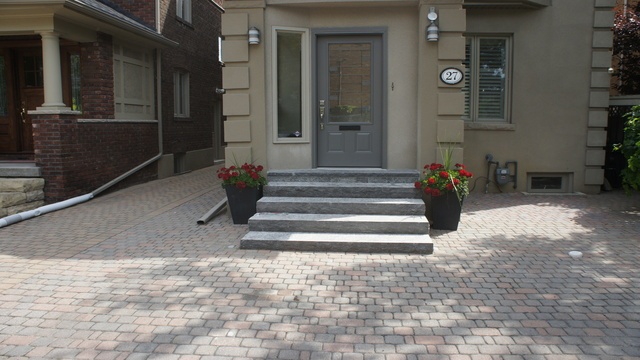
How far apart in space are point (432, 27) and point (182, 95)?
10279mm

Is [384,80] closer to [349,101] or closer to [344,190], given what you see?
[349,101]

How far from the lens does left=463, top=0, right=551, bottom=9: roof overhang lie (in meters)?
9.95

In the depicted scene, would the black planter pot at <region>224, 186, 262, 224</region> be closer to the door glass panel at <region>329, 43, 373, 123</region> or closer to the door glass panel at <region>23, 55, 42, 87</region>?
the door glass panel at <region>329, 43, 373, 123</region>

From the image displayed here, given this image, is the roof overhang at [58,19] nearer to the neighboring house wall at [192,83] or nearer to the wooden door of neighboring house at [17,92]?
the wooden door of neighboring house at [17,92]

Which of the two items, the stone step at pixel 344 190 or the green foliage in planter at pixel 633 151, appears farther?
the green foliage in planter at pixel 633 151

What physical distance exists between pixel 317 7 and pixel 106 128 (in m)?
Answer: 5.72

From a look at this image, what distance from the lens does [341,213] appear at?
282 inches

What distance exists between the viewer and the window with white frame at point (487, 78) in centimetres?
1052

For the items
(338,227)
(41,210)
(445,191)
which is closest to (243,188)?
(338,227)

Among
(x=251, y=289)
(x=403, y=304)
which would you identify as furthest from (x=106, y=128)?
(x=403, y=304)

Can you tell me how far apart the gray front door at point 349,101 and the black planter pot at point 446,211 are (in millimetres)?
1346

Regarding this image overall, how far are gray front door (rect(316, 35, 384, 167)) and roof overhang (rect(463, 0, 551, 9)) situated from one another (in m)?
2.96

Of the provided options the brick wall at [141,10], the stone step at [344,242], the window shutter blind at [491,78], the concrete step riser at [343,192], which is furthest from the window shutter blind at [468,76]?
the brick wall at [141,10]

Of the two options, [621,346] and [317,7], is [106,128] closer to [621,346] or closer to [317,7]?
[317,7]
